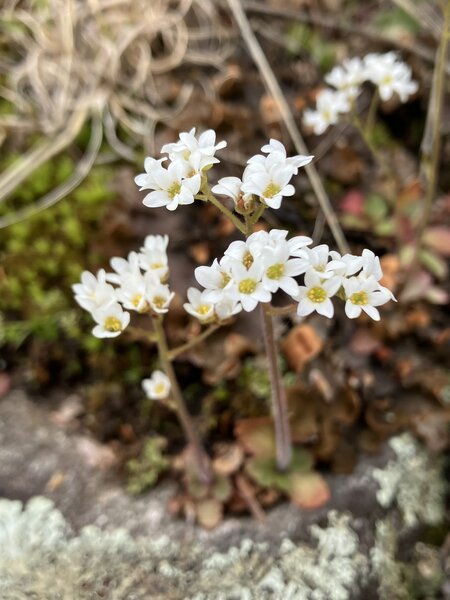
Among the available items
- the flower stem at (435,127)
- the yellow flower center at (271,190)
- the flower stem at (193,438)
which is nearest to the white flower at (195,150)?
the yellow flower center at (271,190)

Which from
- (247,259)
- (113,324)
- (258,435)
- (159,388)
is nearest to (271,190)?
(247,259)

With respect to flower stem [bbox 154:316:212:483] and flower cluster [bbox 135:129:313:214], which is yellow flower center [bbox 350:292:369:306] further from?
flower stem [bbox 154:316:212:483]

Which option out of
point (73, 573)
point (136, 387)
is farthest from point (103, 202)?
point (73, 573)

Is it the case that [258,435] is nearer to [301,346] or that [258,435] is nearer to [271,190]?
[301,346]

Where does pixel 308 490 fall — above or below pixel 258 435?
below

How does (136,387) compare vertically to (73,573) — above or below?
above

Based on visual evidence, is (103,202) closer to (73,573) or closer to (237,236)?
(237,236)
